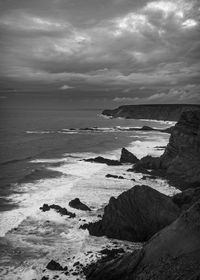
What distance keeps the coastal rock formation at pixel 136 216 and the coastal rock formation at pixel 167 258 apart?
24.5ft

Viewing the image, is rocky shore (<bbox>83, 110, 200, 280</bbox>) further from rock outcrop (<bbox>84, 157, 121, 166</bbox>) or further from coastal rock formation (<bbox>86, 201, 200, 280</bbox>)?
rock outcrop (<bbox>84, 157, 121, 166</bbox>)

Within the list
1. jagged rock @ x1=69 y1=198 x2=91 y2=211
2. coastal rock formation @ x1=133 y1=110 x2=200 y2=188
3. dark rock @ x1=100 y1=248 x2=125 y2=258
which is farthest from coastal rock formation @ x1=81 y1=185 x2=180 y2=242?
coastal rock formation @ x1=133 y1=110 x2=200 y2=188

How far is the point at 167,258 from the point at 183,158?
31238 mm

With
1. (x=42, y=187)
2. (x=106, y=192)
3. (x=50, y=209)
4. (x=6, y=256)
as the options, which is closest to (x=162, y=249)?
(x=6, y=256)

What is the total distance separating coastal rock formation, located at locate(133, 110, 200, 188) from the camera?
144 feet

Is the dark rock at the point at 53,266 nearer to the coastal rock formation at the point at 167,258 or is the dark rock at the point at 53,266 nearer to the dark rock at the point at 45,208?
the coastal rock formation at the point at 167,258

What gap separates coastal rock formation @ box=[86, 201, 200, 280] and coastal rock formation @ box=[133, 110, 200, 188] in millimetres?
24168

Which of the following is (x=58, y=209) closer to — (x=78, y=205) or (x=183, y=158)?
(x=78, y=205)

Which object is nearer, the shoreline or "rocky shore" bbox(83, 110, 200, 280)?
"rocky shore" bbox(83, 110, 200, 280)

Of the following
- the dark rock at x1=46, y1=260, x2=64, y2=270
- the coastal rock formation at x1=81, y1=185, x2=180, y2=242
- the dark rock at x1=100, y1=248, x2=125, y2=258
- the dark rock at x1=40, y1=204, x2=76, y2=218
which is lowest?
the dark rock at x1=46, y1=260, x2=64, y2=270

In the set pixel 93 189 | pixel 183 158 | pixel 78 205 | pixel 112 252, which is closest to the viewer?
pixel 112 252

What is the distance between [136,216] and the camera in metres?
26.9

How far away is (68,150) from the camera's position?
241 ft

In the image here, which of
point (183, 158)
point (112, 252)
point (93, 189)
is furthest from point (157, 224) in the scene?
point (183, 158)
